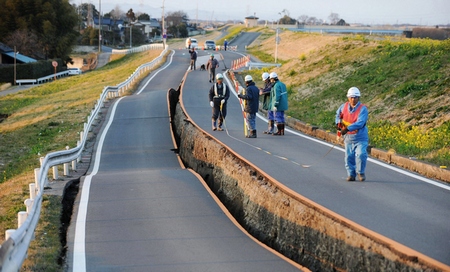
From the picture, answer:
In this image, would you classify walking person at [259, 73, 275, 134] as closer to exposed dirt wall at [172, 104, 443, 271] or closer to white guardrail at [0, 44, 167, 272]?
exposed dirt wall at [172, 104, 443, 271]

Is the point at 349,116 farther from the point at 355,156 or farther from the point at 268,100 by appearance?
the point at 268,100

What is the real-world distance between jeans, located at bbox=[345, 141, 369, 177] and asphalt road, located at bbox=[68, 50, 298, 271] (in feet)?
8.13

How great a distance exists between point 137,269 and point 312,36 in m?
59.2

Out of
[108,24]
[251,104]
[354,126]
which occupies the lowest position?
[251,104]

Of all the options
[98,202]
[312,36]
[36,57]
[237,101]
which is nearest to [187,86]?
[237,101]

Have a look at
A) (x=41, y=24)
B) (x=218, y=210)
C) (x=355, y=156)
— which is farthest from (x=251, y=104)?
(x=41, y=24)

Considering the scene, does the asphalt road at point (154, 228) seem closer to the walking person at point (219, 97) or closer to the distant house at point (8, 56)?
the walking person at point (219, 97)

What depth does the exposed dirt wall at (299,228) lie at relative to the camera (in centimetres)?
718

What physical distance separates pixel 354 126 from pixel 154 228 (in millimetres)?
3873

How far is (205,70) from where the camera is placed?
150 feet

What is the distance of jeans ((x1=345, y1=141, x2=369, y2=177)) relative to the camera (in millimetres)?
11047

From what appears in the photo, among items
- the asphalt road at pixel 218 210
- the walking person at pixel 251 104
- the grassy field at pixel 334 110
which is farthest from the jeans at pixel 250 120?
the grassy field at pixel 334 110

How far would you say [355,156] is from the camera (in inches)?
451

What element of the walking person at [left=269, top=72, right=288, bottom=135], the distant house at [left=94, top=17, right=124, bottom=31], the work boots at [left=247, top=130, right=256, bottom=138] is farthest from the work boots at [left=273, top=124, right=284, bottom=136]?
the distant house at [left=94, top=17, right=124, bottom=31]
